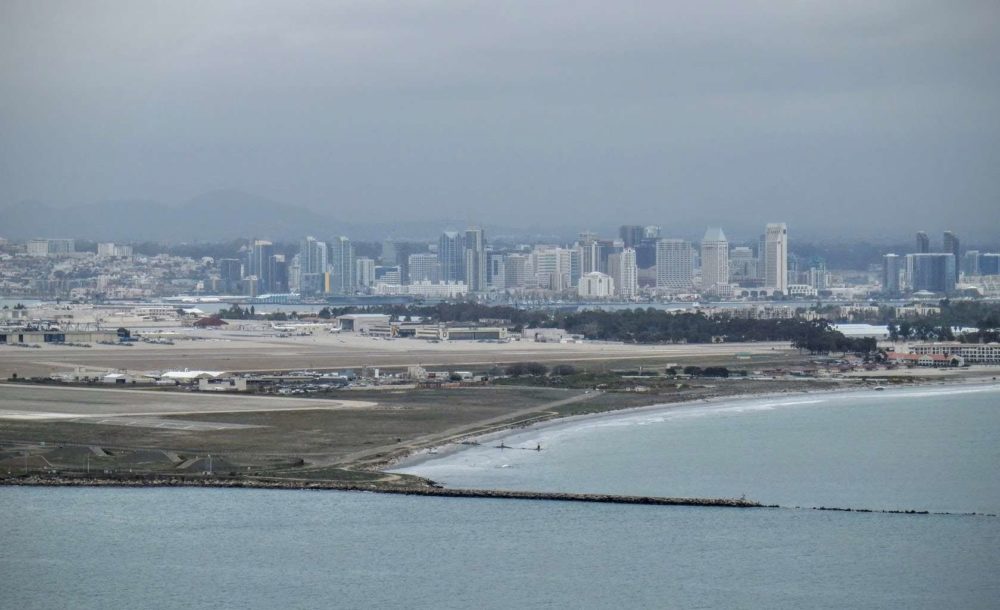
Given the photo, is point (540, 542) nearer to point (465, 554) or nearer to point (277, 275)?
point (465, 554)

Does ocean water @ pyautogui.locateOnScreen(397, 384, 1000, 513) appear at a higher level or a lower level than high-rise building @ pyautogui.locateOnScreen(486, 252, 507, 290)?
lower

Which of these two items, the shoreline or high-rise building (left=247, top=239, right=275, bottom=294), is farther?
high-rise building (left=247, top=239, right=275, bottom=294)

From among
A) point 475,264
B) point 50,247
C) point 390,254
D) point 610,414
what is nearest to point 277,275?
point 475,264

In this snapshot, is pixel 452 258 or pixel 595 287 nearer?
pixel 595 287

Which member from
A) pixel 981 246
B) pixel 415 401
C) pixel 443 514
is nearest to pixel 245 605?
pixel 443 514

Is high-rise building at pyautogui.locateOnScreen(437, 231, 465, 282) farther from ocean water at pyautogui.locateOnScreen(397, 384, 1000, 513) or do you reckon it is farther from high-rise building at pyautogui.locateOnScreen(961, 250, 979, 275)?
ocean water at pyautogui.locateOnScreen(397, 384, 1000, 513)

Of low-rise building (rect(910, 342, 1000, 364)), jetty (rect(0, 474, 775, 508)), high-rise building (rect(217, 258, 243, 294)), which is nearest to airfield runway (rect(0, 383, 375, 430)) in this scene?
jetty (rect(0, 474, 775, 508))

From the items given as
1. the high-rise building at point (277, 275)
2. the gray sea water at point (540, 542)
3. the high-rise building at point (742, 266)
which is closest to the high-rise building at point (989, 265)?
the high-rise building at point (742, 266)
